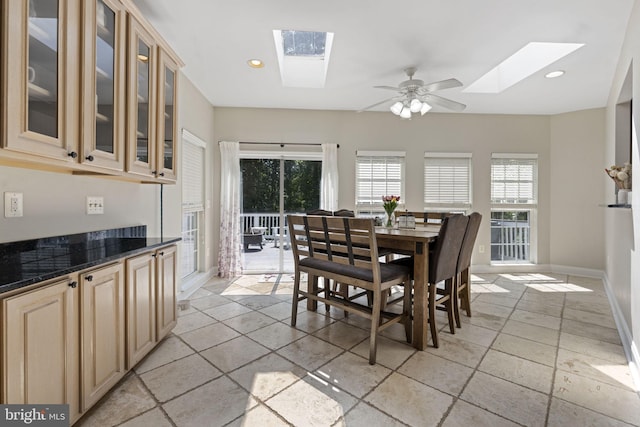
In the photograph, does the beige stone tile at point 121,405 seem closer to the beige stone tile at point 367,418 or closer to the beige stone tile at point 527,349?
the beige stone tile at point 367,418

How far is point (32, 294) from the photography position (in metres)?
1.10

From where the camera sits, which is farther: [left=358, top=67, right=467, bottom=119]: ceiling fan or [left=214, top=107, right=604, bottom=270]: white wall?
[left=214, top=107, right=604, bottom=270]: white wall

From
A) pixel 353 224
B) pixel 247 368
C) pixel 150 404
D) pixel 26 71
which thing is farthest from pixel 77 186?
pixel 353 224

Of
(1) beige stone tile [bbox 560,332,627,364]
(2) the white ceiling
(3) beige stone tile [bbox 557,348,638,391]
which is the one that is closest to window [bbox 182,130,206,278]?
(2) the white ceiling

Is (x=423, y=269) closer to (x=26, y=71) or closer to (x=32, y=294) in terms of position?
(x=32, y=294)

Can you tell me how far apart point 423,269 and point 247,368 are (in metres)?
1.43

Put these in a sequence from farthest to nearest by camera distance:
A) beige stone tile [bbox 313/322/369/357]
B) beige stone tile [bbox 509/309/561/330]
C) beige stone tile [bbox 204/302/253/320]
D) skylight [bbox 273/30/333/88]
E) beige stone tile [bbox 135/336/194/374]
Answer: skylight [bbox 273/30/333/88] → beige stone tile [bbox 204/302/253/320] → beige stone tile [bbox 509/309/561/330] → beige stone tile [bbox 313/322/369/357] → beige stone tile [bbox 135/336/194/374]

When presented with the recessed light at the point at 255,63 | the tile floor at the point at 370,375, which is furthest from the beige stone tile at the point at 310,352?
the recessed light at the point at 255,63

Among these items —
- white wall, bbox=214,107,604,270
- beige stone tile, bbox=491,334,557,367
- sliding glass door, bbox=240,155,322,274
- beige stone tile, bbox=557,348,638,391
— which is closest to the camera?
beige stone tile, bbox=557,348,638,391

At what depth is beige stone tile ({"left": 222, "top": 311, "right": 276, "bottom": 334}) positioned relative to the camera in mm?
2555

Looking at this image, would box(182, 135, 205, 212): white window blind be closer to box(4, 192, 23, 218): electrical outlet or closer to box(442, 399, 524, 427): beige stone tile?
box(4, 192, 23, 218): electrical outlet

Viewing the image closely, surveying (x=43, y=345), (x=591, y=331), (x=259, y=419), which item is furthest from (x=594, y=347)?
(x=43, y=345)

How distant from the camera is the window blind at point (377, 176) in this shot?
4555 mm

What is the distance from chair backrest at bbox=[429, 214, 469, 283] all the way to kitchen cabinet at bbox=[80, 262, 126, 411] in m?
2.08
